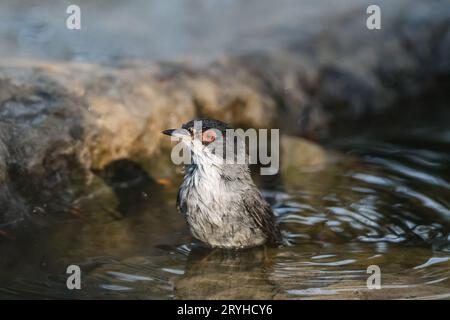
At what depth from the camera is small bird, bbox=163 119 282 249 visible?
575cm

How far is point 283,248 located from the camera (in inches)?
235

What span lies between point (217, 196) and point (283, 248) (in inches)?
28.5

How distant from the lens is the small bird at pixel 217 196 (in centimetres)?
575

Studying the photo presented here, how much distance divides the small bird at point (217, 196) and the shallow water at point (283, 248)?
170 mm

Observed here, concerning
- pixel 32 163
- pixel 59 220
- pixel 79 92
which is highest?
pixel 79 92

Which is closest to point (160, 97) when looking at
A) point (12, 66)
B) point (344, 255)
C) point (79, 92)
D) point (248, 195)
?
point (79, 92)

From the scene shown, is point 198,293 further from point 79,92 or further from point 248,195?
point 79,92

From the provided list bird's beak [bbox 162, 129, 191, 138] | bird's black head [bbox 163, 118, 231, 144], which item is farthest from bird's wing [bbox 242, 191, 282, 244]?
bird's beak [bbox 162, 129, 191, 138]

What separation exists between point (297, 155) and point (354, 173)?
2.29ft

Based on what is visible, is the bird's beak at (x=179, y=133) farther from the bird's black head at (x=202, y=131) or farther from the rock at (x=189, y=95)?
the rock at (x=189, y=95)

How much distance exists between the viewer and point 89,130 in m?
6.97

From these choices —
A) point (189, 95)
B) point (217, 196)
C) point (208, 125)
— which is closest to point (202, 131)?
point (208, 125)

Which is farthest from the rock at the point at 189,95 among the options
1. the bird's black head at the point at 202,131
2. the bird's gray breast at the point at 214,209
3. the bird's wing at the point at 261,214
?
the bird's wing at the point at 261,214

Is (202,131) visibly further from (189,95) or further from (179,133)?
(189,95)
